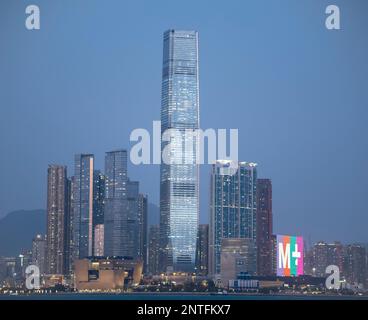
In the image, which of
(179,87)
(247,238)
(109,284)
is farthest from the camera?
(179,87)

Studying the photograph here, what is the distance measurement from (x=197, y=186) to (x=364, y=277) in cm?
2336

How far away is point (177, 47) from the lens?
87.9 meters

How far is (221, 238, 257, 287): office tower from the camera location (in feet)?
249

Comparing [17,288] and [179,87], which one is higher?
[179,87]

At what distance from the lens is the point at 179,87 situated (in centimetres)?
8719

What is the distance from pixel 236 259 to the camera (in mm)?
76312

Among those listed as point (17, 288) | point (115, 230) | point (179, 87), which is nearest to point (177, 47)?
point (179, 87)

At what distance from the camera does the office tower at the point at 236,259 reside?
249 ft
